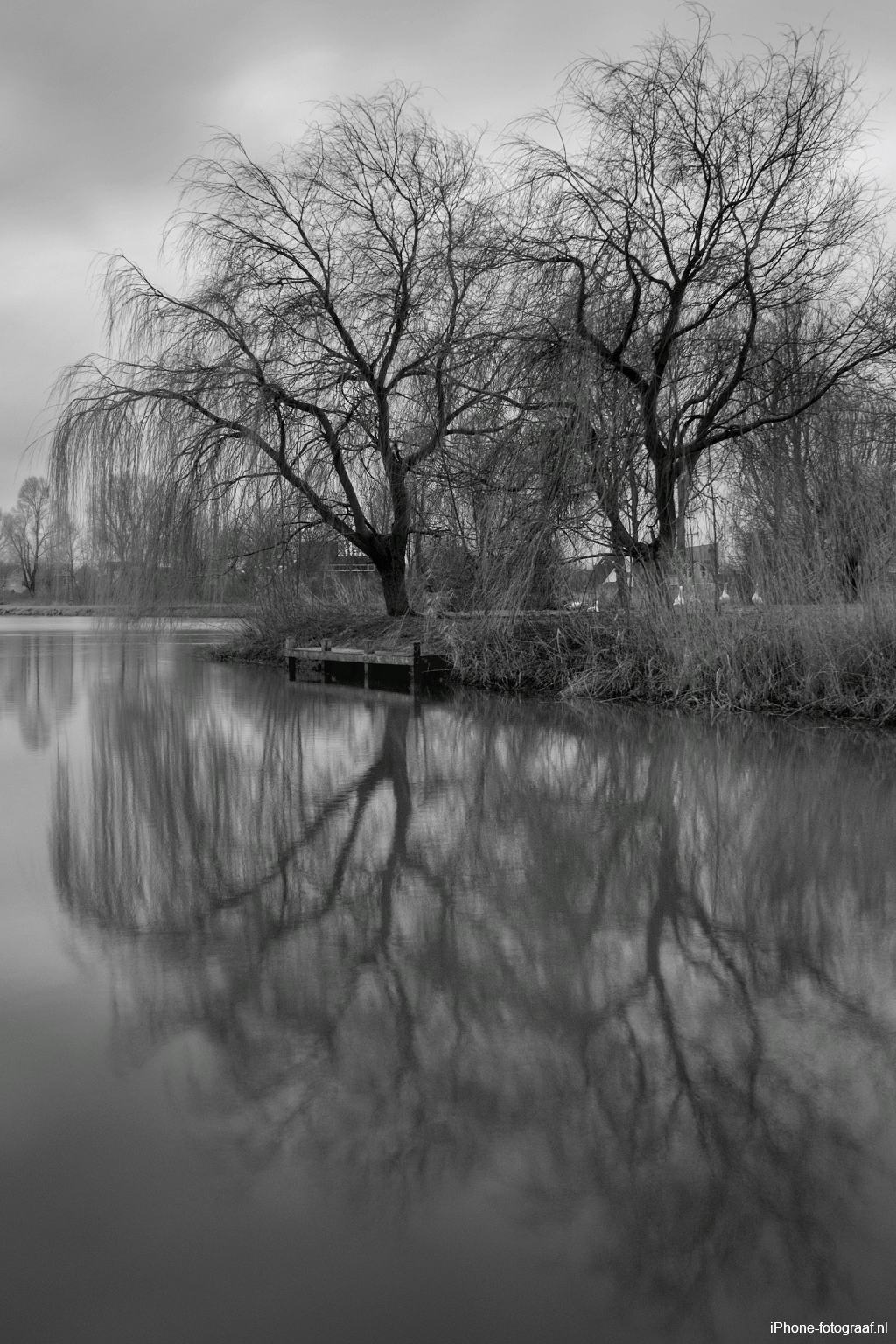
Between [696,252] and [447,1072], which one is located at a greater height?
[696,252]

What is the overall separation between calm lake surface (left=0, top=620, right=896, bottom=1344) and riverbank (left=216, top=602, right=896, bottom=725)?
3697 mm

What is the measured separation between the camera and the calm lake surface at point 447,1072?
1858 millimetres

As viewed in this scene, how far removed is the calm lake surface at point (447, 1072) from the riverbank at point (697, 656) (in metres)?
3.70

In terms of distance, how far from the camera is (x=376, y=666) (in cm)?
1423

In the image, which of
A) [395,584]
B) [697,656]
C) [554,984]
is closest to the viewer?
[554,984]

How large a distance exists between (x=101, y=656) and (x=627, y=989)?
1979cm

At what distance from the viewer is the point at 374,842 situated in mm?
4914

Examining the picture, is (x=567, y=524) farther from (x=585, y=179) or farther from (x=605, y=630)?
(x=585, y=179)

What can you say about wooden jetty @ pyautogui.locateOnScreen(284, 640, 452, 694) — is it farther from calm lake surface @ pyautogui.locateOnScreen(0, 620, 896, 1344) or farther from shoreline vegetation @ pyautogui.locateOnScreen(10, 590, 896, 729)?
calm lake surface @ pyautogui.locateOnScreen(0, 620, 896, 1344)

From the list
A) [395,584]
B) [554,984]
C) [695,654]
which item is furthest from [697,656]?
[554,984]

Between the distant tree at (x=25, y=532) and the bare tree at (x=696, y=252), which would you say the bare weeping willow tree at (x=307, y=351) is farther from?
the distant tree at (x=25, y=532)

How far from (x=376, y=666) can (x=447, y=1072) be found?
38.5ft

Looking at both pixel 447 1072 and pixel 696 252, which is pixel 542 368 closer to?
pixel 696 252

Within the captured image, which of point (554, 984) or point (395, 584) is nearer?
point (554, 984)
